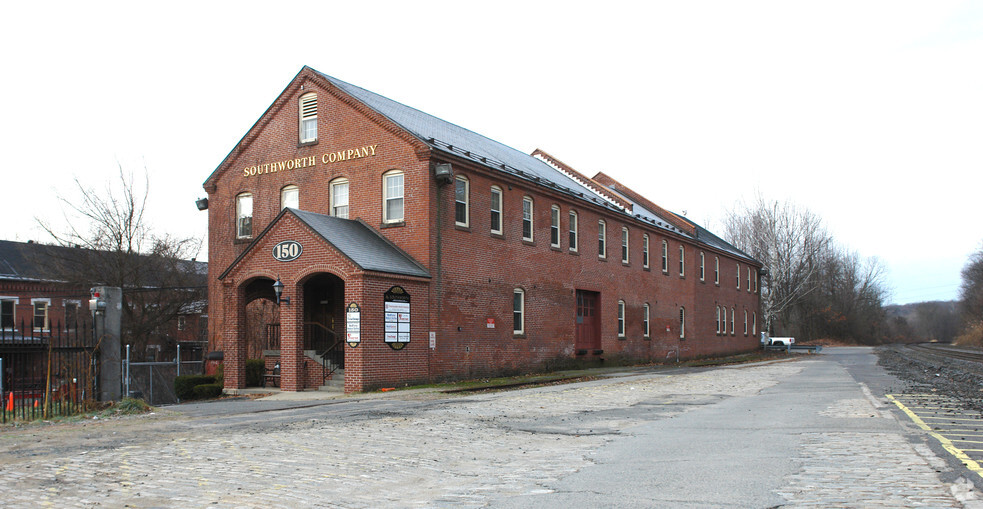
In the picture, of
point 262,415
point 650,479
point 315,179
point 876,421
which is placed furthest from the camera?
point 315,179

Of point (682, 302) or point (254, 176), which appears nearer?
point (254, 176)

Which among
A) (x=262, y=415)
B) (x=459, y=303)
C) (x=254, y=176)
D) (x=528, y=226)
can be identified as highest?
(x=254, y=176)

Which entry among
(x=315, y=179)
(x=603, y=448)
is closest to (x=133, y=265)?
(x=315, y=179)

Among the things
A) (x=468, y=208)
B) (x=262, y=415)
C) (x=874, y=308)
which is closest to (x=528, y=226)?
(x=468, y=208)

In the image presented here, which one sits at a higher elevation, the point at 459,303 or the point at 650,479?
the point at 459,303

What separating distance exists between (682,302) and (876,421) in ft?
110

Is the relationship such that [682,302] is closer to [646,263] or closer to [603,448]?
[646,263]

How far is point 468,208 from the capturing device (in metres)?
25.7

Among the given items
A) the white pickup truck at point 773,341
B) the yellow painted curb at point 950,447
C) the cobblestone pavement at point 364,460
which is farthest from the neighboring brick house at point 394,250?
the white pickup truck at point 773,341

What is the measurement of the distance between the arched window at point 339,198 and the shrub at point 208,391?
6619mm

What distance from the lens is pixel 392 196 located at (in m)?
24.8

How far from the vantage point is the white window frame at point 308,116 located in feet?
88.6

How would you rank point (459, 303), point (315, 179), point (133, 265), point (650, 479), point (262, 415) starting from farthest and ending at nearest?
point (133, 265) → point (315, 179) → point (459, 303) → point (262, 415) → point (650, 479)

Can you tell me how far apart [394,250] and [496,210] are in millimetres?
4784
